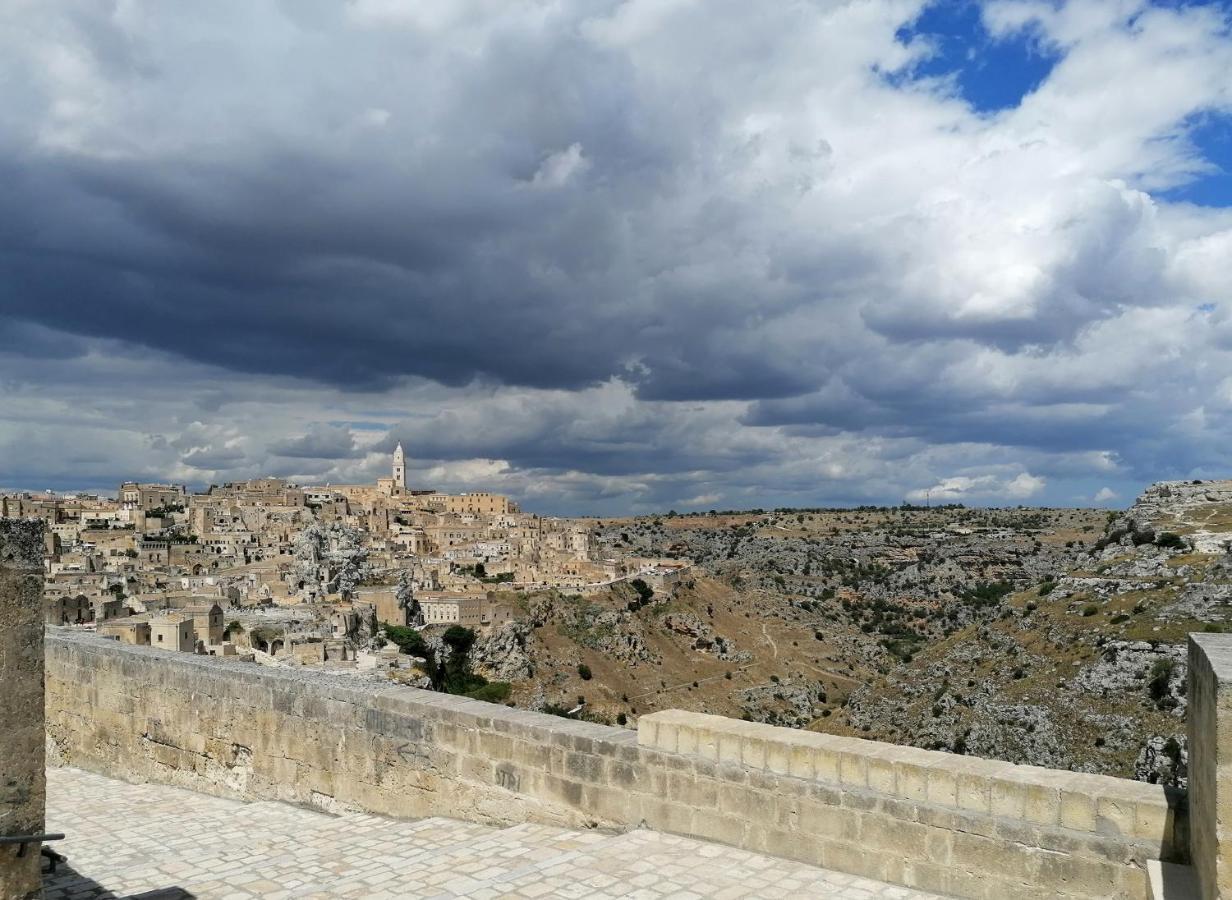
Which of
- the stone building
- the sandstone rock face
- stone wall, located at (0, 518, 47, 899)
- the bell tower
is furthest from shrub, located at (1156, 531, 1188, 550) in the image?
the bell tower

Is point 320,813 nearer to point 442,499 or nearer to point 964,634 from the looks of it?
point 964,634

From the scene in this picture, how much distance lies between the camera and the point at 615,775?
5328 millimetres

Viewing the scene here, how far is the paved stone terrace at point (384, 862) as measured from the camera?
4301mm

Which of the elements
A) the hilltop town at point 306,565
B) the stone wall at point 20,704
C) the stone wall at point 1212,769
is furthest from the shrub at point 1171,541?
the stone wall at point 20,704

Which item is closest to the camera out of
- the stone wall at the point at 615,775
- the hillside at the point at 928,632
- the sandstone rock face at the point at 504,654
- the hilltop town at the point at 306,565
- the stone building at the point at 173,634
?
the stone wall at the point at 615,775

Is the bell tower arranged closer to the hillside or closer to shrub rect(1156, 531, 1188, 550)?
the hillside

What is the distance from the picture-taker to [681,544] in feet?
414

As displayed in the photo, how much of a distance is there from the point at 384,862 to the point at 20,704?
2406mm

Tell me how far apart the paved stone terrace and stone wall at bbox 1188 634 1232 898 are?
53.5 inches

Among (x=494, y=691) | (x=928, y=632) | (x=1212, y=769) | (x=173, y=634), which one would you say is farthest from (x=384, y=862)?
(x=928, y=632)

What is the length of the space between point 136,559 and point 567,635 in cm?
3809

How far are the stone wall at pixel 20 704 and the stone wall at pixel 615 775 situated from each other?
2.96 metres

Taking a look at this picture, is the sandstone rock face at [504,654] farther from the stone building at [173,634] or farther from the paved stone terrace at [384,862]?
the paved stone terrace at [384,862]

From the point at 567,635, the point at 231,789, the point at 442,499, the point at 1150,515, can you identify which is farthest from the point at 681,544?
the point at 231,789
